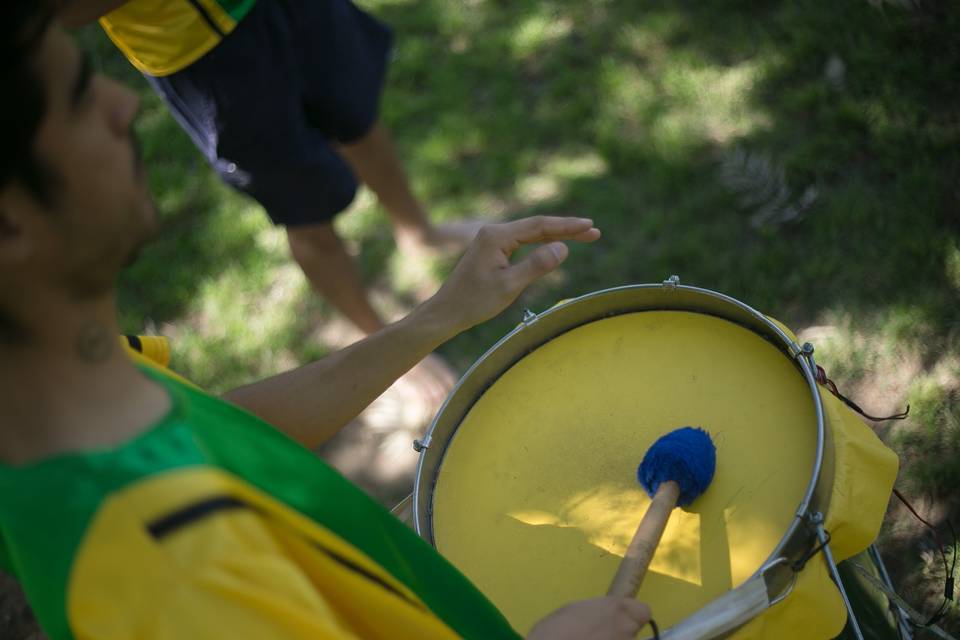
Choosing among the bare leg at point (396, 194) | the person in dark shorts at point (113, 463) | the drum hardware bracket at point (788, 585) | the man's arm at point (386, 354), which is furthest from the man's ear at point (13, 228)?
the bare leg at point (396, 194)

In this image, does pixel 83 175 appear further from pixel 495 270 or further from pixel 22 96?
pixel 495 270

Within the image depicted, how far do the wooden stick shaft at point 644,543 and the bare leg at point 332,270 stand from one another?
4.35ft

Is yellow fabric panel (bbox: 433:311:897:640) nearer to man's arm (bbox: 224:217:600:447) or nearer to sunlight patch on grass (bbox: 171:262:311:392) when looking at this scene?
man's arm (bbox: 224:217:600:447)

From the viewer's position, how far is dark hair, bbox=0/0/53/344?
76 centimetres

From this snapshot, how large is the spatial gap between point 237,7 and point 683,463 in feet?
4.54

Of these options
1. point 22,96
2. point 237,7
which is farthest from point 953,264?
point 22,96

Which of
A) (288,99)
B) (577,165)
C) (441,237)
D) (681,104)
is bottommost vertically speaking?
(441,237)

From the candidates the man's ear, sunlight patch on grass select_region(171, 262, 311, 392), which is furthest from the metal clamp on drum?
sunlight patch on grass select_region(171, 262, 311, 392)

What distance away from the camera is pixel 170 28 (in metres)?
1.87

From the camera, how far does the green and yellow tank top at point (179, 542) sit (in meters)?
0.77

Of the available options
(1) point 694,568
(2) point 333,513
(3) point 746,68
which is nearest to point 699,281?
(3) point 746,68

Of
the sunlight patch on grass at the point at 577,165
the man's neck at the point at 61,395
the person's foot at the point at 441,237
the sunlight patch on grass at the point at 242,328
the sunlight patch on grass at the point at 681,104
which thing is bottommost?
the sunlight patch on grass at the point at 242,328

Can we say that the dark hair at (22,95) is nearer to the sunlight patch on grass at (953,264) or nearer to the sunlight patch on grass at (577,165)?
the sunlight patch on grass at (953,264)

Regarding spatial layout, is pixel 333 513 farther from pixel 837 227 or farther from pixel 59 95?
pixel 837 227
